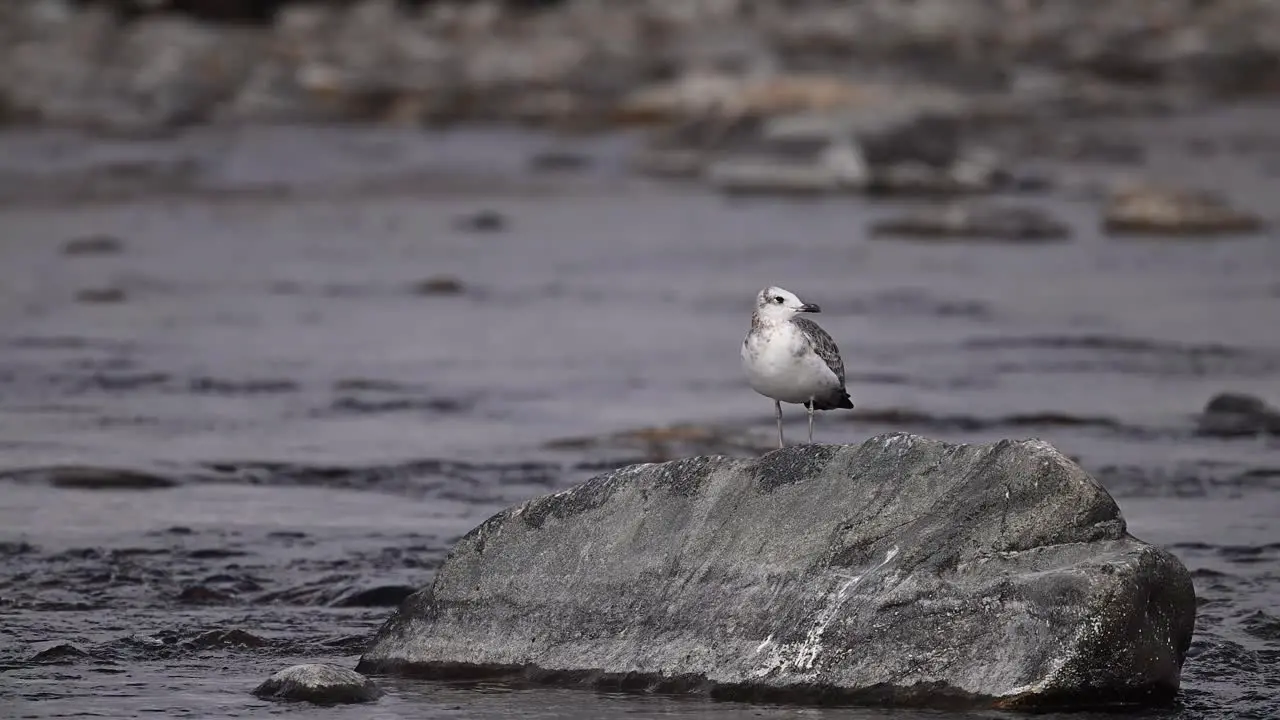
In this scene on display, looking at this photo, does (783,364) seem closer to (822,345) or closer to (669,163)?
(822,345)

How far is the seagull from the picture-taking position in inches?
331

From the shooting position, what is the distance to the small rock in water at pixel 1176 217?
23703mm

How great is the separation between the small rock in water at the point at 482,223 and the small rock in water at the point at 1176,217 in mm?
7102

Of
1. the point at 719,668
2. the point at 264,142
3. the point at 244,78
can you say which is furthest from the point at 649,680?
the point at 244,78

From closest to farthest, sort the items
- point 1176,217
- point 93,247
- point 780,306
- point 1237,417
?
1. point 780,306
2. point 1237,417
3. point 1176,217
4. point 93,247

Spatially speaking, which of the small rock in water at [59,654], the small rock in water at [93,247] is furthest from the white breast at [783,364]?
the small rock in water at [93,247]

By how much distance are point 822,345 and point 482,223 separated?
18.2 meters

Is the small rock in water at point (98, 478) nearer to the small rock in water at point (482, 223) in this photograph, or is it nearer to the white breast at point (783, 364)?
the white breast at point (783, 364)

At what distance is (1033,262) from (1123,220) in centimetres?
284

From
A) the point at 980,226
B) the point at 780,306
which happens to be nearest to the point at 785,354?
the point at 780,306

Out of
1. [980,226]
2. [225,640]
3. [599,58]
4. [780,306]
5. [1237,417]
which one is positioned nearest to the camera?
[780,306]

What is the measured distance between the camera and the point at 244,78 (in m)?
48.0

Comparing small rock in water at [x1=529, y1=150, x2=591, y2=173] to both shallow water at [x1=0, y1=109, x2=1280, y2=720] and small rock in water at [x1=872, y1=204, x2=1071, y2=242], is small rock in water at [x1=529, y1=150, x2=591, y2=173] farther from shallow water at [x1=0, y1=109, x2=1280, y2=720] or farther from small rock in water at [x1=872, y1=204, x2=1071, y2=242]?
small rock in water at [x1=872, y1=204, x2=1071, y2=242]

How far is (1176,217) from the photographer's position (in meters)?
23.8
